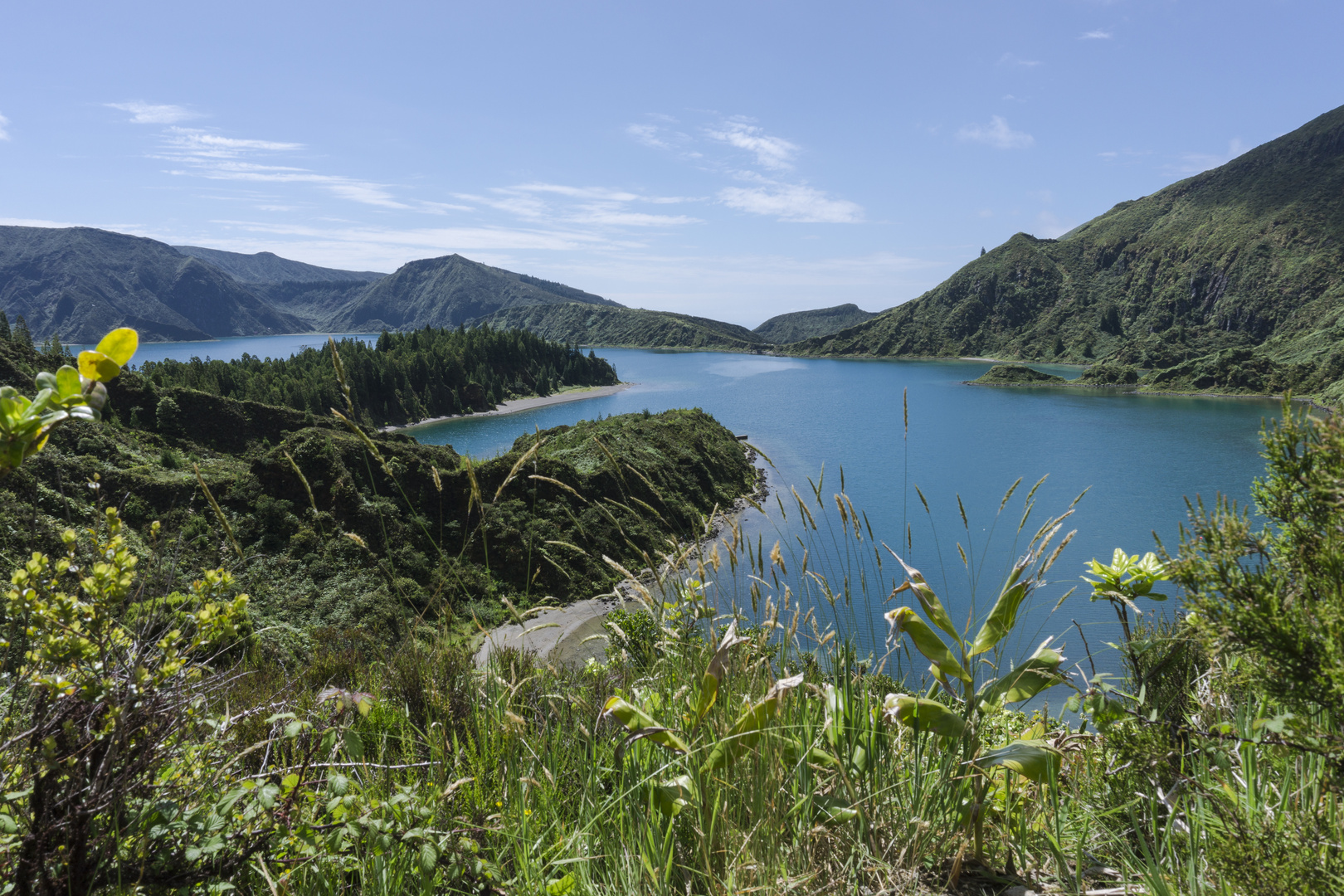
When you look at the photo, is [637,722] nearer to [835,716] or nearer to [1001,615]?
[835,716]

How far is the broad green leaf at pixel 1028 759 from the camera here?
1851mm

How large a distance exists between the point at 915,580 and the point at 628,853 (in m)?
1.12

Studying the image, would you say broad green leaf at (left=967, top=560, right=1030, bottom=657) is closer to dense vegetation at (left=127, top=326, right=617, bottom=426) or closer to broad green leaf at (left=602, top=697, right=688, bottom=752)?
broad green leaf at (left=602, top=697, right=688, bottom=752)

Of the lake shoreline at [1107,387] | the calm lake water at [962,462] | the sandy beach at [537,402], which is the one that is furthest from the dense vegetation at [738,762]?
the lake shoreline at [1107,387]

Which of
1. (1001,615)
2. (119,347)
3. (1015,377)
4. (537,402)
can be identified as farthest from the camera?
(1015,377)

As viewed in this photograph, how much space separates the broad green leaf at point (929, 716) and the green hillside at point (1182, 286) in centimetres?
10342

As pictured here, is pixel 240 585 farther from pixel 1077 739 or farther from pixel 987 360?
pixel 987 360

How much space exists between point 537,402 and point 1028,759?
307 ft

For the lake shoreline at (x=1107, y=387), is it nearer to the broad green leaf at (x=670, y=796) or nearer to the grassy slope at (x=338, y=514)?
the grassy slope at (x=338, y=514)

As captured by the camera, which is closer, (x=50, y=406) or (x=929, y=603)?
(x=50, y=406)

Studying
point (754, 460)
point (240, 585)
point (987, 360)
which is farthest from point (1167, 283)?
point (240, 585)

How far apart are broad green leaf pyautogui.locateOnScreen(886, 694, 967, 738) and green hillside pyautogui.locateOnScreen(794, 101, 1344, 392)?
10342 centimetres

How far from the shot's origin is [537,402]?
306 feet

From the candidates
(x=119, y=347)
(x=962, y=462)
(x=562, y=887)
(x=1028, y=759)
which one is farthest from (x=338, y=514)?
(x=962, y=462)
